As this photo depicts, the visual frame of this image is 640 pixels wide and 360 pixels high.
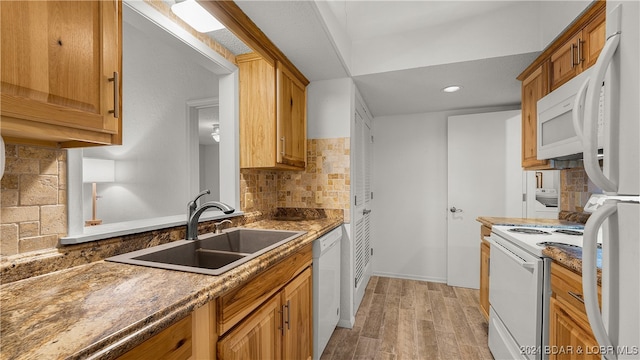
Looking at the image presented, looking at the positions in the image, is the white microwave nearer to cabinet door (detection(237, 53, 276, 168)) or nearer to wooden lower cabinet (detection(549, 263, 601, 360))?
wooden lower cabinet (detection(549, 263, 601, 360))

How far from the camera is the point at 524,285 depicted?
1458 millimetres

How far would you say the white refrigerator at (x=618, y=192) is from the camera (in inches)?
21.4

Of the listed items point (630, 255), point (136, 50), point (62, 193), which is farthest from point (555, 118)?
point (136, 50)

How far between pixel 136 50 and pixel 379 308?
3.19 meters

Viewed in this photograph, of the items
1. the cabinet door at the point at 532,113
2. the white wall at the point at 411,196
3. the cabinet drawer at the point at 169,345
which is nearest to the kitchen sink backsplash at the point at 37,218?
the cabinet drawer at the point at 169,345

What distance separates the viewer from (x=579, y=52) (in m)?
1.58

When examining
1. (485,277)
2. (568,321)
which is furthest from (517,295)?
(485,277)

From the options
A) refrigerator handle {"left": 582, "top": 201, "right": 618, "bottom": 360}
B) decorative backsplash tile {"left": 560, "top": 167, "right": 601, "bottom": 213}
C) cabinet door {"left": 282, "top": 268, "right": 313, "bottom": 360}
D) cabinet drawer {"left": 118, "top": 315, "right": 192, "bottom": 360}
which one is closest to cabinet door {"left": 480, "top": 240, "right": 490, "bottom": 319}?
decorative backsplash tile {"left": 560, "top": 167, "right": 601, "bottom": 213}

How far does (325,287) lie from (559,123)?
183 cm

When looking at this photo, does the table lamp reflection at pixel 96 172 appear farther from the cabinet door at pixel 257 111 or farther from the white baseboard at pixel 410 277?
the white baseboard at pixel 410 277

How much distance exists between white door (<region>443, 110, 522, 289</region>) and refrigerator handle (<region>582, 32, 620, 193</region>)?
9.15ft

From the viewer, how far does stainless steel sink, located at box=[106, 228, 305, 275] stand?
3.41 feet

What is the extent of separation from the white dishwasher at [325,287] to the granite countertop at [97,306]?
80cm

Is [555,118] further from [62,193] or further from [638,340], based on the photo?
[62,193]
